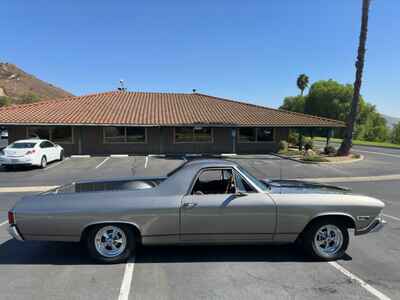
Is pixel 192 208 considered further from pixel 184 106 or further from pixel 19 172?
pixel 184 106

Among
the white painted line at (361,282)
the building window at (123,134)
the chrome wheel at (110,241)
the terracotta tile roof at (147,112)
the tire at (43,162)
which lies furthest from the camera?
the building window at (123,134)

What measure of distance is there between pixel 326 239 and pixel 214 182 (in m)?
2.04

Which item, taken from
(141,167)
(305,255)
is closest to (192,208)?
(305,255)

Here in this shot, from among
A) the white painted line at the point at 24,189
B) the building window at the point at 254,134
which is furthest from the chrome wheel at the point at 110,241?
the building window at the point at 254,134

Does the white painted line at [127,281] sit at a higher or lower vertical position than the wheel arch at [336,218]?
lower

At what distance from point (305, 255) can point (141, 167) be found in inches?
515

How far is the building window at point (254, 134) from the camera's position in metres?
25.0

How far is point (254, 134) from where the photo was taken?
25.1 meters

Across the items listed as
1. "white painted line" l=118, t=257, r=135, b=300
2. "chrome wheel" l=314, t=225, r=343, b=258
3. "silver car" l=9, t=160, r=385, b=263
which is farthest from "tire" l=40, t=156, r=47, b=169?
"chrome wheel" l=314, t=225, r=343, b=258

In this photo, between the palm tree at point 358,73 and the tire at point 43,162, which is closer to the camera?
the tire at point 43,162

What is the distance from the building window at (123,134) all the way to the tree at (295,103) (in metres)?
60.5

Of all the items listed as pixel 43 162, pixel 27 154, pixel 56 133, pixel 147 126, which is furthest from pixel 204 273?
pixel 56 133

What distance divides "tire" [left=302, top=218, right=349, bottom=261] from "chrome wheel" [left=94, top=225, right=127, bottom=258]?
2829 millimetres

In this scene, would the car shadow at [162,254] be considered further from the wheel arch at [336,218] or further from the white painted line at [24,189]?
the white painted line at [24,189]
